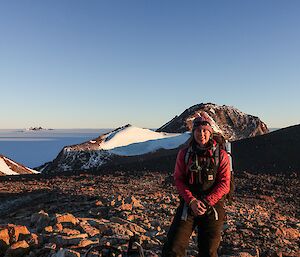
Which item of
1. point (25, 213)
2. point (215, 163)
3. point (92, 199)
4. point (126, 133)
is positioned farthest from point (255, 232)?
point (126, 133)

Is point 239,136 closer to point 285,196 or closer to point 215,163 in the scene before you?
point 285,196

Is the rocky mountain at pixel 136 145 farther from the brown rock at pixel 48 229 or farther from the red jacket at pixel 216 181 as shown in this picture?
the red jacket at pixel 216 181

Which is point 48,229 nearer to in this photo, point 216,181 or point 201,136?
point 216,181

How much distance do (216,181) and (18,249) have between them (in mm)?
3296

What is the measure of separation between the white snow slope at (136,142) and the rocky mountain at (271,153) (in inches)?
533

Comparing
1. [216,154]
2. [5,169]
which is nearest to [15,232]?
[216,154]

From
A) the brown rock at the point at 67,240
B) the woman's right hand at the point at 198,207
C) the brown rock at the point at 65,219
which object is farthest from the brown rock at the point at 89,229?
the woman's right hand at the point at 198,207

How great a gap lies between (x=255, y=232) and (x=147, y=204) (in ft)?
10.3

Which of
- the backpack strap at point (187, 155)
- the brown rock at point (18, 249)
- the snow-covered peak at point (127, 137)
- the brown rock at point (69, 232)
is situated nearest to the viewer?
the backpack strap at point (187, 155)

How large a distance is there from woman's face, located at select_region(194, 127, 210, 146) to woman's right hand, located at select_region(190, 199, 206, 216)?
73 cm

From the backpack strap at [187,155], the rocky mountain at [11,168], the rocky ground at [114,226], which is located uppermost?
the backpack strap at [187,155]

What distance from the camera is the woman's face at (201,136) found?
475 cm

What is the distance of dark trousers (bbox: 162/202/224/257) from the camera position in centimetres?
461

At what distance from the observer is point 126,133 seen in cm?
4572
